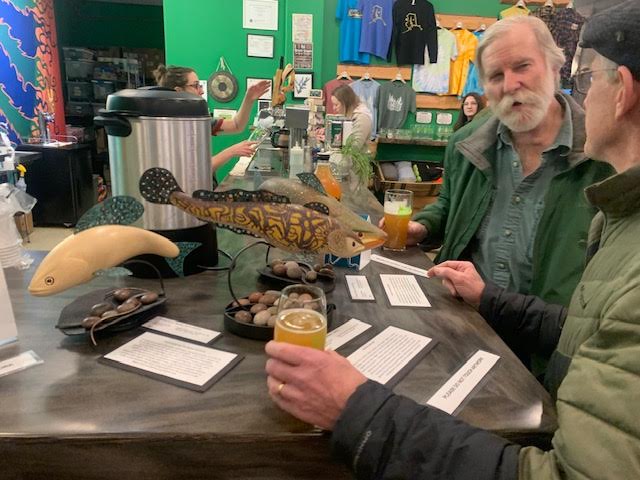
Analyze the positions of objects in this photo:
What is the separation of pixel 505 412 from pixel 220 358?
533 mm

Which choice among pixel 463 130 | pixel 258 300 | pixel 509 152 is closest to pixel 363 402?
pixel 258 300

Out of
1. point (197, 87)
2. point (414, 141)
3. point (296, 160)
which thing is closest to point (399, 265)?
point (296, 160)

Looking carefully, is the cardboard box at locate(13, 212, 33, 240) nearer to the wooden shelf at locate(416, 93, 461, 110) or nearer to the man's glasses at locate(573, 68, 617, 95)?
the wooden shelf at locate(416, 93, 461, 110)

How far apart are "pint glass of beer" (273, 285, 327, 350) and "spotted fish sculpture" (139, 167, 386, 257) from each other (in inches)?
11.2

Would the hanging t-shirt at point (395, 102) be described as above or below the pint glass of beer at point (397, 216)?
above

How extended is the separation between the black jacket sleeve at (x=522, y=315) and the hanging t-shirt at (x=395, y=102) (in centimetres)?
513

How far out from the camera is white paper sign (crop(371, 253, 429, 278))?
1.57 meters

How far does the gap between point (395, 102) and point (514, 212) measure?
182 inches

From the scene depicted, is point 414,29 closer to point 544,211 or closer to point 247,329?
point 544,211

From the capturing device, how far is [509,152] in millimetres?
1937

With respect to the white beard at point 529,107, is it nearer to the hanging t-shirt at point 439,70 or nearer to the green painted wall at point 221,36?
the green painted wall at point 221,36

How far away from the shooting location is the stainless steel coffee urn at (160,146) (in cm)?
131

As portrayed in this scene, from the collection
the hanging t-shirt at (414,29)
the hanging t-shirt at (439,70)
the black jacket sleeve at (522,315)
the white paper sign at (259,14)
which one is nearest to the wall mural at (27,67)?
the white paper sign at (259,14)

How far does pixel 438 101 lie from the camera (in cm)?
631
